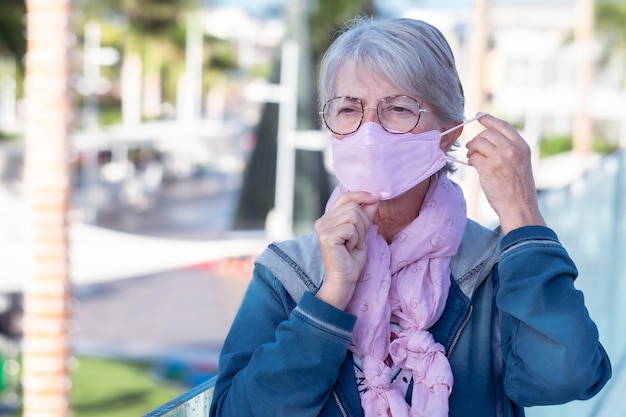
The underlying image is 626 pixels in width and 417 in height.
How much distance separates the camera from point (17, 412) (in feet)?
32.8

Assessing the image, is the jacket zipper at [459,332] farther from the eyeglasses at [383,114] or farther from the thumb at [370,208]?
the eyeglasses at [383,114]

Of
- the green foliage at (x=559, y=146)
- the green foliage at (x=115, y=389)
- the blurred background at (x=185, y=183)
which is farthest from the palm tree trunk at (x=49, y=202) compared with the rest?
the green foliage at (x=559, y=146)

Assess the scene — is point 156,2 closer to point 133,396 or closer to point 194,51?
point 194,51

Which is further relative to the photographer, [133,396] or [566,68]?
[566,68]

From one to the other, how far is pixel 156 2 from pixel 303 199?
30.1 meters

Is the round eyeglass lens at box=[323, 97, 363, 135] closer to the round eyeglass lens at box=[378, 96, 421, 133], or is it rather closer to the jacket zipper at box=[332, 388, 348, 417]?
the round eyeglass lens at box=[378, 96, 421, 133]

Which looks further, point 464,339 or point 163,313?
point 163,313

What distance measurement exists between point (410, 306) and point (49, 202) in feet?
15.8

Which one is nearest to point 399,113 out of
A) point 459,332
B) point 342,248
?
point 342,248

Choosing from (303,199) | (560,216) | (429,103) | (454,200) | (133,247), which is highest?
(429,103)

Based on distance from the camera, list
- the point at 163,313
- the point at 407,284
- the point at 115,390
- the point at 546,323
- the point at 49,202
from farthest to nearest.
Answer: the point at 163,313, the point at 115,390, the point at 49,202, the point at 407,284, the point at 546,323

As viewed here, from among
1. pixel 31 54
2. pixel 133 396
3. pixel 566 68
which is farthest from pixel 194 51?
pixel 31 54

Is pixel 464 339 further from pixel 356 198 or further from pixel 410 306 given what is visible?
pixel 356 198

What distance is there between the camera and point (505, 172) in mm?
1692
